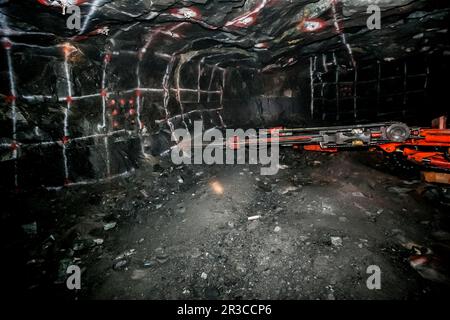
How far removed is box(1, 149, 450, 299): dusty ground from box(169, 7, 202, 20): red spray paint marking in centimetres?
259

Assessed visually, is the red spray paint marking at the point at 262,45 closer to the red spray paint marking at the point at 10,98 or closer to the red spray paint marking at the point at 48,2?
the red spray paint marking at the point at 48,2

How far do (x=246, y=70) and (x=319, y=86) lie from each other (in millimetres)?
2203

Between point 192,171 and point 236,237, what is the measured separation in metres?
2.13

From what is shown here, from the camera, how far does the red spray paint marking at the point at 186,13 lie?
10.6ft

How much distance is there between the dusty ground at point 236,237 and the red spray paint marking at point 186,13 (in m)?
2.59

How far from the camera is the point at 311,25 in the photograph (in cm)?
433

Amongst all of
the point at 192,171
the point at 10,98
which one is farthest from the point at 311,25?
the point at 10,98

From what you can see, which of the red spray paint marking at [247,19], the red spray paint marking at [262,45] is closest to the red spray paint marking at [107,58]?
the red spray paint marking at [247,19]

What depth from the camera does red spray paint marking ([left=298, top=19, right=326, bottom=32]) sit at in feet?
13.6

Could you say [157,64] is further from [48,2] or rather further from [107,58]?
[48,2]

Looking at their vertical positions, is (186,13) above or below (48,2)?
above

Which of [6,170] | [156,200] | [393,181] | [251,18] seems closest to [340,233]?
[393,181]

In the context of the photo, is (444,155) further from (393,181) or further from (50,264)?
(50,264)

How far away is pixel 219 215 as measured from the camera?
11.4 feet
